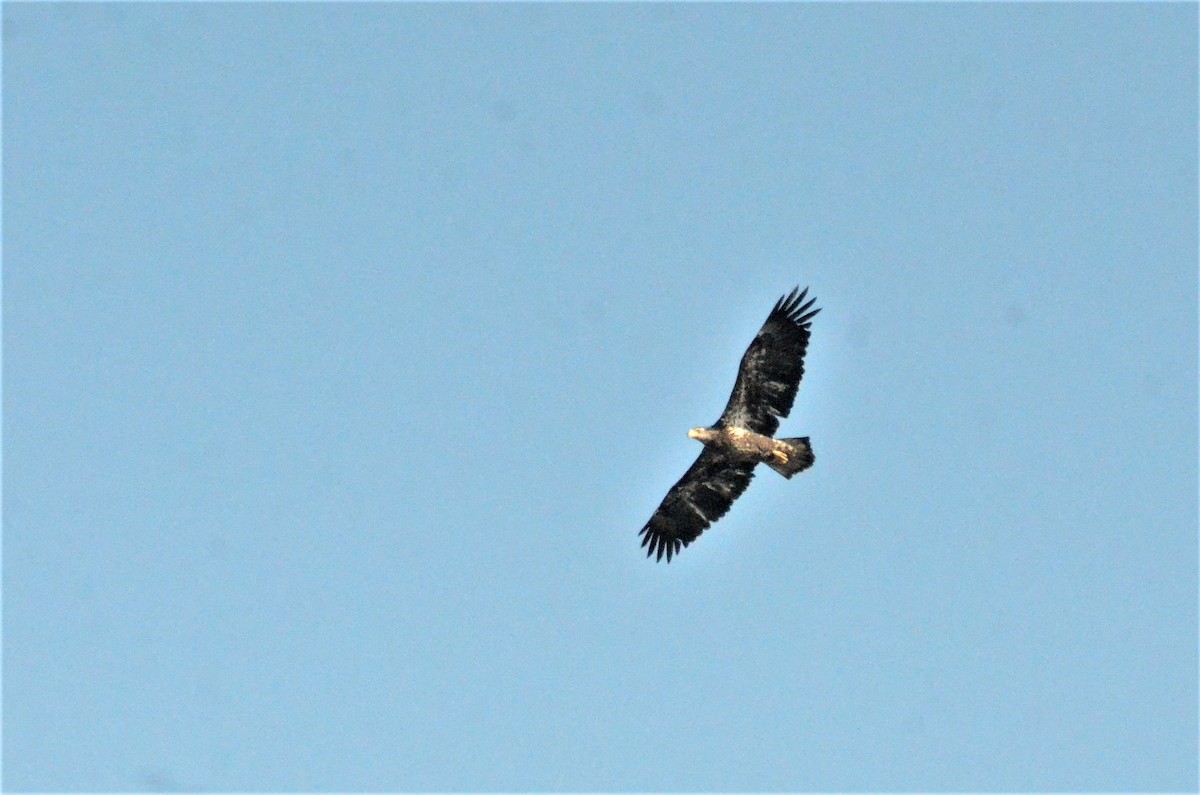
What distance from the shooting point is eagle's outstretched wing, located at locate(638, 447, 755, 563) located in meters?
40.1

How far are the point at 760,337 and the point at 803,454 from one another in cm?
243

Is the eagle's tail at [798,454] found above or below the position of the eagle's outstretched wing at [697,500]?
below

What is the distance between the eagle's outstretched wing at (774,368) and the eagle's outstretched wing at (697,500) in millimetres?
1229

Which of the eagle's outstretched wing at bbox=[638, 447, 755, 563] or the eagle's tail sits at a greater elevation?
the eagle's outstretched wing at bbox=[638, 447, 755, 563]

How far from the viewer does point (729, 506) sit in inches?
1607

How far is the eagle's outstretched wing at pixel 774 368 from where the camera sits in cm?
3847

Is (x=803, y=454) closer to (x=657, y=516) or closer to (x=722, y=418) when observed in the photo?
(x=722, y=418)

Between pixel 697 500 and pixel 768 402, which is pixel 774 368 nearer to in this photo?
pixel 768 402

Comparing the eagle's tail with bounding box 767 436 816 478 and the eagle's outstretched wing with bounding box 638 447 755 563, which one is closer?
the eagle's tail with bounding box 767 436 816 478

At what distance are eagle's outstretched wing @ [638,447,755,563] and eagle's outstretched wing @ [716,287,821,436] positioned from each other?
123 cm

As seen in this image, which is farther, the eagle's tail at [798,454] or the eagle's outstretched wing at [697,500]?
the eagle's outstretched wing at [697,500]

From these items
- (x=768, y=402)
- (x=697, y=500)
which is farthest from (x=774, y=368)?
(x=697, y=500)

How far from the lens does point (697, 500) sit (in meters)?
41.0

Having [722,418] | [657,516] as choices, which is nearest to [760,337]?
[722,418]
